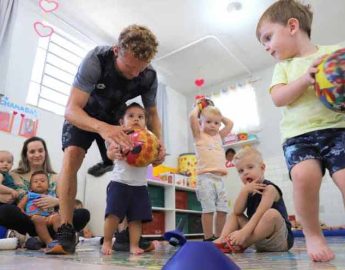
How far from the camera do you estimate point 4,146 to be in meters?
2.97

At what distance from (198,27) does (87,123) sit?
3.03 meters

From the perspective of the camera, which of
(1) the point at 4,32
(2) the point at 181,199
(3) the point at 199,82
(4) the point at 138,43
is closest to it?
(4) the point at 138,43

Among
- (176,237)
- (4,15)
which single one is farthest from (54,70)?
(176,237)

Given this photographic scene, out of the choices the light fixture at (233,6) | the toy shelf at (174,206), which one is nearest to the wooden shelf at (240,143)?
the toy shelf at (174,206)

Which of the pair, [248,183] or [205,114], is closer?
[248,183]

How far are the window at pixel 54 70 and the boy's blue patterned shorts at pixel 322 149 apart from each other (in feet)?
9.54

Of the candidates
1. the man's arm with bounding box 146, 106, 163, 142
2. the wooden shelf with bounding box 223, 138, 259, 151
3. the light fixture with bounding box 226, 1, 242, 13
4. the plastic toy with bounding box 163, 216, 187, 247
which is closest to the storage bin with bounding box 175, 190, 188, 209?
the wooden shelf with bounding box 223, 138, 259, 151

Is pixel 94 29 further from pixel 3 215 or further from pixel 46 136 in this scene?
pixel 3 215

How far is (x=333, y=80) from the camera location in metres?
0.90

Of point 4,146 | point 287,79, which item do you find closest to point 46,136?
point 4,146

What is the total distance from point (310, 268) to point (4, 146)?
2.85m

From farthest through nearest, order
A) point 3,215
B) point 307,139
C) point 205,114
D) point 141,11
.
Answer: point 141,11, point 205,114, point 3,215, point 307,139

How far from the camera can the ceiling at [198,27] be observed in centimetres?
359

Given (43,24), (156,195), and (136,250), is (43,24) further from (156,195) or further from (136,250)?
(136,250)
